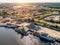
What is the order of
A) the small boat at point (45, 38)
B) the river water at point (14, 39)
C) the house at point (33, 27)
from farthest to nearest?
the house at point (33, 27)
the river water at point (14, 39)
the small boat at point (45, 38)

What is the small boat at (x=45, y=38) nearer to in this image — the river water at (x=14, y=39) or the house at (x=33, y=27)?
the river water at (x=14, y=39)

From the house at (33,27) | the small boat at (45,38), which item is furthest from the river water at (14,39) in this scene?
the house at (33,27)

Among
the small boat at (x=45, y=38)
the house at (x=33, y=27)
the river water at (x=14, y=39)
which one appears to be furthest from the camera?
the house at (x=33, y=27)

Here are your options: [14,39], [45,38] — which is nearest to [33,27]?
[45,38]

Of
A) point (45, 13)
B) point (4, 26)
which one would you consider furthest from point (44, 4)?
point (4, 26)

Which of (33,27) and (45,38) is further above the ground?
(33,27)

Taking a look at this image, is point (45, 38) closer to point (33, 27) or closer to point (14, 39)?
→ point (33, 27)

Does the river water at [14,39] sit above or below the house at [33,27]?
below

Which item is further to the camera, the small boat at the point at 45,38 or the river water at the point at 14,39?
the river water at the point at 14,39
